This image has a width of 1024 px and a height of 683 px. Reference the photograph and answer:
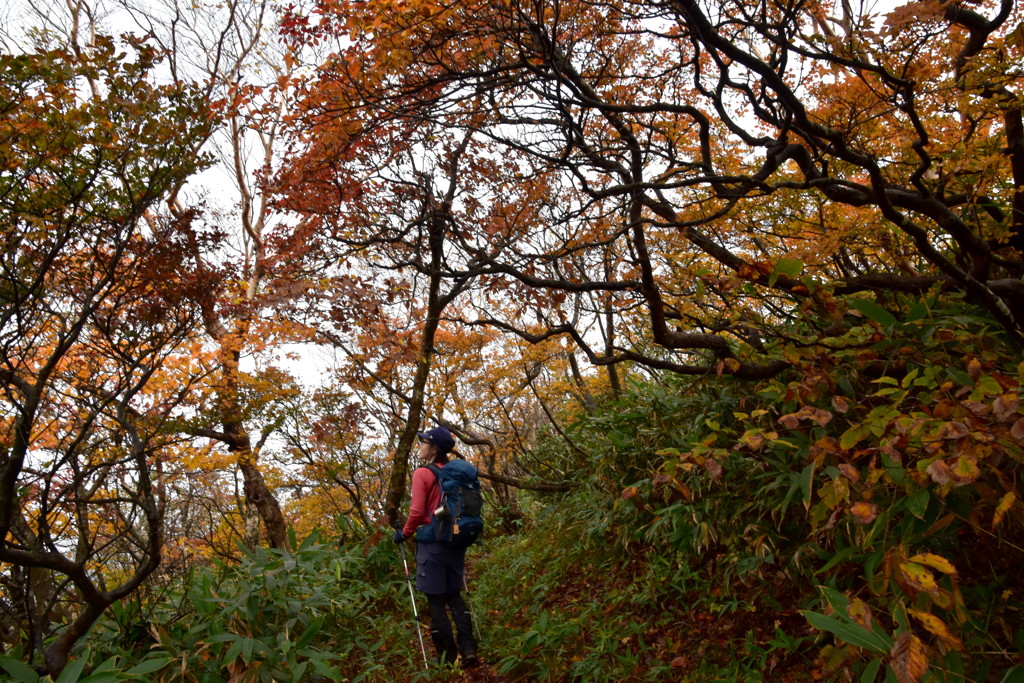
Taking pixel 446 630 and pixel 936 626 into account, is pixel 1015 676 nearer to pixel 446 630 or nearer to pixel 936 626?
pixel 936 626

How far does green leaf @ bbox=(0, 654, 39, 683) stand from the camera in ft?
10.7

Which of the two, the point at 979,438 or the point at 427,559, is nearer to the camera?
the point at 979,438

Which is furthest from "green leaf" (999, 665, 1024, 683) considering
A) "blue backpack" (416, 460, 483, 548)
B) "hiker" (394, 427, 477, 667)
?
"hiker" (394, 427, 477, 667)

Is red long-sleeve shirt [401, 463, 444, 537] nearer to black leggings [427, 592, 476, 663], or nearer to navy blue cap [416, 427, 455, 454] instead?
navy blue cap [416, 427, 455, 454]

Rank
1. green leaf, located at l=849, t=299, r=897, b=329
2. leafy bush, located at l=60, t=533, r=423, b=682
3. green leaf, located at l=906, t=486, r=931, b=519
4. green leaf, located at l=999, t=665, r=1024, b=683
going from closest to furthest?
green leaf, located at l=999, t=665, r=1024, b=683 < green leaf, located at l=906, t=486, r=931, b=519 < green leaf, located at l=849, t=299, r=897, b=329 < leafy bush, located at l=60, t=533, r=423, b=682

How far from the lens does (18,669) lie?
329 cm

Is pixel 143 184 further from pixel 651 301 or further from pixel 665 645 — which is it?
pixel 665 645

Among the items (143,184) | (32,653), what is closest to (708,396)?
(143,184)

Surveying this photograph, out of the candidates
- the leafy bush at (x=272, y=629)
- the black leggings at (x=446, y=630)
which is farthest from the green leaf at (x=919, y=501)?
the leafy bush at (x=272, y=629)

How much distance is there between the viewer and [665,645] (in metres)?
4.01

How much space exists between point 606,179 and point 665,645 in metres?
4.71

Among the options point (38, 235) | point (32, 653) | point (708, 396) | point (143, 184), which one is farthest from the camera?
point (708, 396)

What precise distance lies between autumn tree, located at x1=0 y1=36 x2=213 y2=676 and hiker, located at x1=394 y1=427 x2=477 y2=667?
1799 mm

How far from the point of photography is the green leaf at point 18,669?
3.27m
